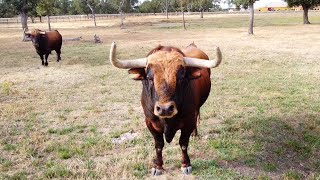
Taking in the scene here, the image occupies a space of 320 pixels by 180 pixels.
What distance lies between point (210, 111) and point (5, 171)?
4482 millimetres

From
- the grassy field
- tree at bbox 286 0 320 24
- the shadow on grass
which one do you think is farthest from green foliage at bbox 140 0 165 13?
the shadow on grass

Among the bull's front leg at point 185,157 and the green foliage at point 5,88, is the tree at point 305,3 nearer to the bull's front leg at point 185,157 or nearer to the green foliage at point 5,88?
the green foliage at point 5,88

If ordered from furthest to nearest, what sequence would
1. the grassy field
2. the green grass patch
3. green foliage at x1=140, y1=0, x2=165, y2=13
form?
green foliage at x1=140, y1=0, x2=165, y2=13, the grassy field, the green grass patch

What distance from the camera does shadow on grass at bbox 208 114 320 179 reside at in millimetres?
5336

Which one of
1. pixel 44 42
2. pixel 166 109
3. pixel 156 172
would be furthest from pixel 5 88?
pixel 166 109

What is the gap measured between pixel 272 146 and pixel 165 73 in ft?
9.87

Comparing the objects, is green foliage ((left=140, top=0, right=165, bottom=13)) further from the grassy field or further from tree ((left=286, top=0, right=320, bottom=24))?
the grassy field

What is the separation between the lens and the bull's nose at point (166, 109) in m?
3.98

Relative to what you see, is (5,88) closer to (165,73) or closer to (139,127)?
(139,127)

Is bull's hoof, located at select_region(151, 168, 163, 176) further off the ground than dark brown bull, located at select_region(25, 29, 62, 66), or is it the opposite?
dark brown bull, located at select_region(25, 29, 62, 66)

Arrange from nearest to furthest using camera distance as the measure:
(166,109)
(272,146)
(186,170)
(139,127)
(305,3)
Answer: (166,109) → (186,170) → (272,146) → (139,127) → (305,3)

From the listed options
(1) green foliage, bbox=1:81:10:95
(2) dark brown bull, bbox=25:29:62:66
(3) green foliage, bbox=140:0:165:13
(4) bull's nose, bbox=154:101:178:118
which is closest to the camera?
(4) bull's nose, bbox=154:101:178:118

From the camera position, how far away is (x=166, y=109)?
3980 millimetres

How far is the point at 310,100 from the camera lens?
8.98 metres
